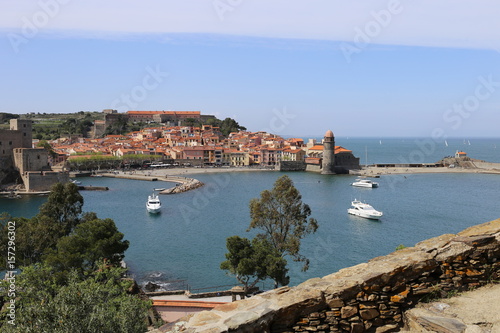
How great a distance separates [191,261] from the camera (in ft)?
57.7

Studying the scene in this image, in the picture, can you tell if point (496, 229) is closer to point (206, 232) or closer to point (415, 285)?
point (415, 285)

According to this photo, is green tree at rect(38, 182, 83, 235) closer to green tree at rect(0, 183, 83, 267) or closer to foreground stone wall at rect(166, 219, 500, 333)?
green tree at rect(0, 183, 83, 267)

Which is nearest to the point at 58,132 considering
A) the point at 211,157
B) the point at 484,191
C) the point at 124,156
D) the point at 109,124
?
the point at 109,124

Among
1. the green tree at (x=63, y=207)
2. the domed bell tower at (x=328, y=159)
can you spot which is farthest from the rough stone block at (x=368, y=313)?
the domed bell tower at (x=328, y=159)

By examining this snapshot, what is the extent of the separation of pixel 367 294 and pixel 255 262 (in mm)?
8599

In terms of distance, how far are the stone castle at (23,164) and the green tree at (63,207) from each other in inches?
1025

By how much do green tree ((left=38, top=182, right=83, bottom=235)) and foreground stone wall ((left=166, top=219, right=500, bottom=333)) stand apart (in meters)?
13.8

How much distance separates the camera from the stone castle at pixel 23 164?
3988 cm

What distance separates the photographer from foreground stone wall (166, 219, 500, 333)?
3.56 m

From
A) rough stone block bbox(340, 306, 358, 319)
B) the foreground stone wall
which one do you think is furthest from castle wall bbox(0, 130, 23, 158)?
rough stone block bbox(340, 306, 358, 319)

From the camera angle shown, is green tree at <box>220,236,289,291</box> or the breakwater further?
the breakwater

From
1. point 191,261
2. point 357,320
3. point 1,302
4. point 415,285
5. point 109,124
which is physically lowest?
point 191,261

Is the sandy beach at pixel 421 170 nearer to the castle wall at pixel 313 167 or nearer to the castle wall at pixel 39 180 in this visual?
the castle wall at pixel 313 167

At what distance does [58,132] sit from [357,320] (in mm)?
92288
